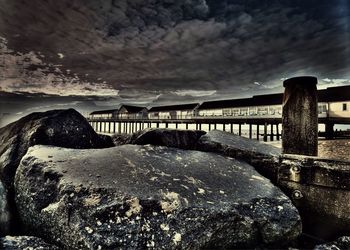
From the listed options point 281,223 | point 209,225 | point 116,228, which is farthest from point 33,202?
point 281,223

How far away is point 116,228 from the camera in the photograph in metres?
2.07

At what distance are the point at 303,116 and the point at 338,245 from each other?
5.72 ft

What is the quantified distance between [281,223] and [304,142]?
1377 mm

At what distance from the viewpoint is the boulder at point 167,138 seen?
14.5 feet

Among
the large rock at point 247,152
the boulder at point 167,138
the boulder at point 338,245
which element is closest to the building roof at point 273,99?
the large rock at point 247,152

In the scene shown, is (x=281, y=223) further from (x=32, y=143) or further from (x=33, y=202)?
(x=32, y=143)

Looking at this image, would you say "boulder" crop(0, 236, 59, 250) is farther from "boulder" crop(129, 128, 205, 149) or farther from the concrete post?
the concrete post

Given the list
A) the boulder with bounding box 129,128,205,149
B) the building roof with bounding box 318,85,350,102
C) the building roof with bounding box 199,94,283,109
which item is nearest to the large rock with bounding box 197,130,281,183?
the boulder with bounding box 129,128,205,149

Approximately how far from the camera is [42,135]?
13.4 feet

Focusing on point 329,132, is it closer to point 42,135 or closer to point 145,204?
point 145,204

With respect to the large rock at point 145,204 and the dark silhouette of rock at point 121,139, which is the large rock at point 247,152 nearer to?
the large rock at point 145,204

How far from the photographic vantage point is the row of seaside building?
26694 millimetres

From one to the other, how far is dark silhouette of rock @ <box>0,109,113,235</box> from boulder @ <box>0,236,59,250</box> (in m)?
1.42

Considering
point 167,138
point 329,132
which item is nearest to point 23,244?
point 167,138
